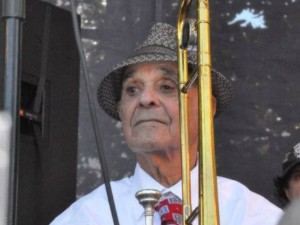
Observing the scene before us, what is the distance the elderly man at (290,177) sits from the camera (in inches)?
141

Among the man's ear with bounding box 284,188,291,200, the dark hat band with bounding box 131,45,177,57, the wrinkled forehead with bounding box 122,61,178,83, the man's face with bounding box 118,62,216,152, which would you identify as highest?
the dark hat band with bounding box 131,45,177,57

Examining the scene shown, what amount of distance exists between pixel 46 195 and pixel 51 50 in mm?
531

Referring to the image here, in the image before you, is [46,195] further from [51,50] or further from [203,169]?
[203,169]

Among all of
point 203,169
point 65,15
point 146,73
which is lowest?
point 203,169

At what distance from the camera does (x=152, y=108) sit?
10.9 feet

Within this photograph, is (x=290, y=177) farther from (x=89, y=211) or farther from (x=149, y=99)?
(x=89, y=211)

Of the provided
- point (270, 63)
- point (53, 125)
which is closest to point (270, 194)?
Result: point (270, 63)

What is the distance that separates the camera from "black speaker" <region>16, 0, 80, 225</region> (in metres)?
3.14

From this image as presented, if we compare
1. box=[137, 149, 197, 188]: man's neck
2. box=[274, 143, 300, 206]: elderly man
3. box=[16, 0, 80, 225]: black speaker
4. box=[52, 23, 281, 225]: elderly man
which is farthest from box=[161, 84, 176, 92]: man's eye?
box=[274, 143, 300, 206]: elderly man

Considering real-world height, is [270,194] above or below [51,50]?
below

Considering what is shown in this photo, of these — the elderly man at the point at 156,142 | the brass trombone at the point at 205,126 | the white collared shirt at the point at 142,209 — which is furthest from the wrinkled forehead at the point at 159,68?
the brass trombone at the point at 205,126

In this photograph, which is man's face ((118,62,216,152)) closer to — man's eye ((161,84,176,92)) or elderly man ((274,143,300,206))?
man's eye ((161,84,176,92))

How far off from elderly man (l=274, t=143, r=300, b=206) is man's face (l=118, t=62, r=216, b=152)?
1.45ft

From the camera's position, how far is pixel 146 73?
11.2ft
